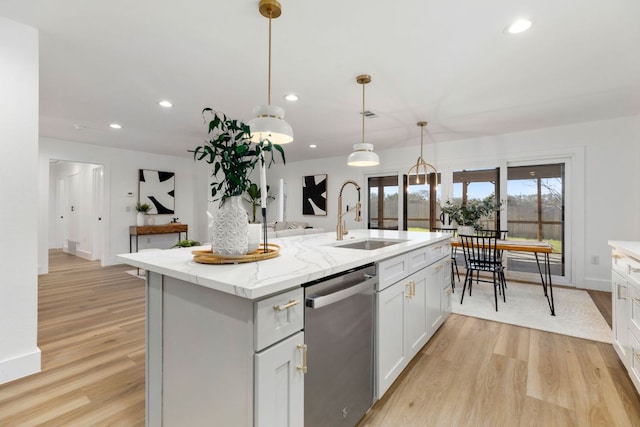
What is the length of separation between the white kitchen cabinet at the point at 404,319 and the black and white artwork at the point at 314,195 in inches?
183

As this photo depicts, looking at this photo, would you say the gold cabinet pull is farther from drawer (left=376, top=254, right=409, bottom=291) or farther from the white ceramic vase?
drawer (left=376, top=254, right=409, bottom=291)

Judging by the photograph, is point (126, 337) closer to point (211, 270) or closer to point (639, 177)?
point (211, 270)

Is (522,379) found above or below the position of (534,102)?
below

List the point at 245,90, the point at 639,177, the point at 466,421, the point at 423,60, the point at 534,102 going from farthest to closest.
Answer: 1. the point at 639,177
2. the point at 534,102
3. the point at 245,90
4. the point at 423,60
5. the point at 466,421

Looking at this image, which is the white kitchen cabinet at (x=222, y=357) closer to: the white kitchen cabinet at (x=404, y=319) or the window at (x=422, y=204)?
the white kitchen cabinet at (x=404, y=319)

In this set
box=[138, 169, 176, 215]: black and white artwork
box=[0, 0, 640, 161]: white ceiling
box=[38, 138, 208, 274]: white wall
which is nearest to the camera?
box=[0, 0, 640, 161]: white ceiling

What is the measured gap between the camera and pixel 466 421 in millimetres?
1651

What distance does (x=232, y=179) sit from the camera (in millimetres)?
1292

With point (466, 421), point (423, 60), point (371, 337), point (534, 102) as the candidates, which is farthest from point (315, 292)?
point (534, 102)

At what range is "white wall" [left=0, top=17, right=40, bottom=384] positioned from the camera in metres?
2.00

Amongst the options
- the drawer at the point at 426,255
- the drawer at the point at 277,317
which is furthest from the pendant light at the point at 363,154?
the drawer at the point at 277,317

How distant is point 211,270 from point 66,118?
14.6ft

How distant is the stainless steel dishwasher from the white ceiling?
1681mm


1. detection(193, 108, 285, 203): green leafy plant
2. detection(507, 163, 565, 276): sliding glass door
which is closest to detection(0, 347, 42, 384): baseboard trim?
detection(193, 108, 285, 203): green leafy plant
